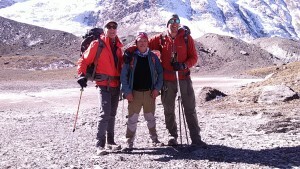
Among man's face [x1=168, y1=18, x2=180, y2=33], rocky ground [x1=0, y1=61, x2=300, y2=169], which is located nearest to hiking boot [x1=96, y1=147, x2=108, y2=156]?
rocky ground [x1=0, y1=61, x2=300, y2=169]

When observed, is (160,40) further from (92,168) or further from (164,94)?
(92,168)

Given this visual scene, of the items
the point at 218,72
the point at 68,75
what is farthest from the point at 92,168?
the point at 218,72

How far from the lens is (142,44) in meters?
7.34

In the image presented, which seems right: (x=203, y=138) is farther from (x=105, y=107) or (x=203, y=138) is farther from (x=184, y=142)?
(x=105, y=107)

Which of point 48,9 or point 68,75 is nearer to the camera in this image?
point 68,75

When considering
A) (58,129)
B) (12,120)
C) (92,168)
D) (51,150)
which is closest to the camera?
(92,168)

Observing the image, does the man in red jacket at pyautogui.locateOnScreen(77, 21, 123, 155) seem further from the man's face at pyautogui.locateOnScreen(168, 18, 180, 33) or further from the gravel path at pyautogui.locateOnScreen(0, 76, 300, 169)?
the man's face at pyautogui.locateOnScreen(168, 18, 180, 33)

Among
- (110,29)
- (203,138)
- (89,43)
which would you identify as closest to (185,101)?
(203,138)

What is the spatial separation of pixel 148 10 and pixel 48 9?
45623 millimetres

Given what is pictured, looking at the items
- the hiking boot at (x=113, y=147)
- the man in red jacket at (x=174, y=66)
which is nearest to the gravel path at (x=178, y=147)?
the hiking boot at (x=113, y=147)

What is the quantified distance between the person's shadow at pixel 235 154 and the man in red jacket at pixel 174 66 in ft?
1.00

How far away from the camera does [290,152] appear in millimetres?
7160

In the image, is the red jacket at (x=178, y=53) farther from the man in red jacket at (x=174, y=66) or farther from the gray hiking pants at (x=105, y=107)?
the gray hiking pants at (x=105, y=107)

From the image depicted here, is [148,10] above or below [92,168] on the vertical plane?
above
